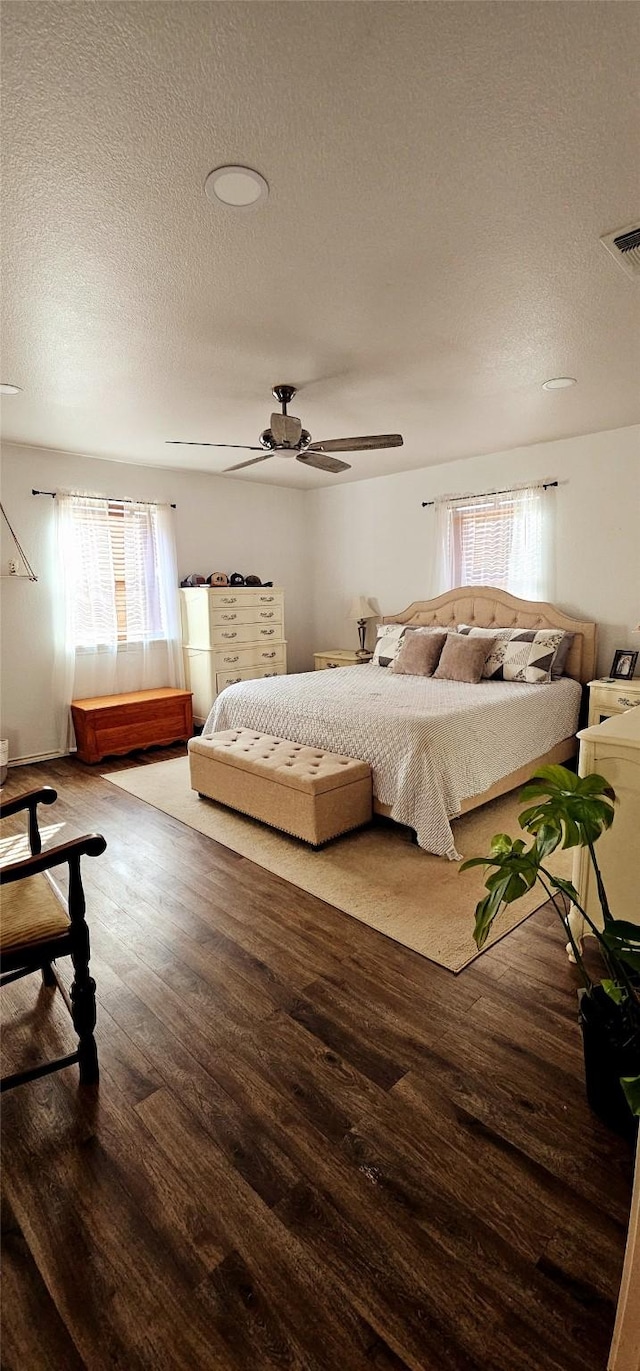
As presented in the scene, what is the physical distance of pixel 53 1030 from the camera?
1.85 metres

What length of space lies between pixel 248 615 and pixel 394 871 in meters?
3.44

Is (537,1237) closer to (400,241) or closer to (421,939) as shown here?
(421,939)

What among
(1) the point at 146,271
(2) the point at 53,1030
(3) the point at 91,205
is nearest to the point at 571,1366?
(2) the point at 53,1030

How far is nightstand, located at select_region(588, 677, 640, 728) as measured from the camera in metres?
3.89

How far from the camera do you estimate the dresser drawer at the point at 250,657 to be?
5.54 m

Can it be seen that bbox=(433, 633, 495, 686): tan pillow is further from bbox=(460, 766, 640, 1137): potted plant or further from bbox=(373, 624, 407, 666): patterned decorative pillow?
bbox=(460, 766, 640, 1137): potted plant

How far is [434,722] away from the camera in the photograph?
10.1ft

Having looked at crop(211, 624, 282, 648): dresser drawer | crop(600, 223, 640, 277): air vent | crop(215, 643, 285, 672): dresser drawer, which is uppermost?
A: crop(600, 223, 640, 277): air vent

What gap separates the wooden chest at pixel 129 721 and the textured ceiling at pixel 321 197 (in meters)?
2.42

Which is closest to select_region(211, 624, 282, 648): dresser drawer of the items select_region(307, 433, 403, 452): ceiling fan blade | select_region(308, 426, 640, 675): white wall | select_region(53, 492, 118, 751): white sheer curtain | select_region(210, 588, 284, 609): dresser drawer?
select_region(210, 588, 284, 609): dresser drawer

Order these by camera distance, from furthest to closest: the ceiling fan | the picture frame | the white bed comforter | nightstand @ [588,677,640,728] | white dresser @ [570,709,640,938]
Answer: the picture frame < nightstand @ [588,677,640,728] < the ceiling fan < the white bed comforter < white dresser @ [570,709,640,938]

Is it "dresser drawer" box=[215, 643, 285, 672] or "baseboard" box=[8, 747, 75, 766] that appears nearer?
"baseboard" box=[8, 747, 75, 766]

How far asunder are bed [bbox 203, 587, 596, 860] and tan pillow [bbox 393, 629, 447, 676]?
0.36ft

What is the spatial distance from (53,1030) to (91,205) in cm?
256
